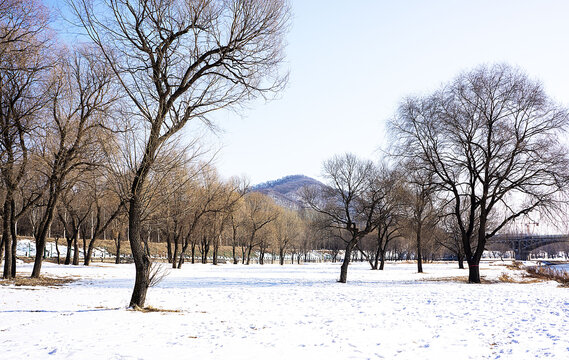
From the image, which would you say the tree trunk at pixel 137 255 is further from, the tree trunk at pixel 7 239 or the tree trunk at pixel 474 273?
the tree trunk at pixel 474 273

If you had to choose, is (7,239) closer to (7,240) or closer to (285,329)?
(7,240)

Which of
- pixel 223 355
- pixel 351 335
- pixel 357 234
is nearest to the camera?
pixel 223 355

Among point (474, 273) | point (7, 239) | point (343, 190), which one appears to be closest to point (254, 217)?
point (343, 190)

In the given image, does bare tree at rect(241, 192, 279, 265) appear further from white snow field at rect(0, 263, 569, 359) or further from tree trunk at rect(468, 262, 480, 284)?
white snow field at rect(0, 263, 569, 359)

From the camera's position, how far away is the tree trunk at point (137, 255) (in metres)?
10.1

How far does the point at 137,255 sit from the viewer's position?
10.2 metres

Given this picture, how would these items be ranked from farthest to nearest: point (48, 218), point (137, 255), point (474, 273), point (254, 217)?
point (254, 217), point (474, 273), point (48, 218), point (137, 255)

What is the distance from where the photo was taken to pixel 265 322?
923 centimetres

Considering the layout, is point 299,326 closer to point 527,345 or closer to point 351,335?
point 351,335

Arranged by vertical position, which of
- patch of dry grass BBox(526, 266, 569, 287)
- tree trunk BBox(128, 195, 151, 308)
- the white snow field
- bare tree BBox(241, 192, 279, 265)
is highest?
bare tree BBox(241, 192, 279, 265)

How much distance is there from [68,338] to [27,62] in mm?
12212

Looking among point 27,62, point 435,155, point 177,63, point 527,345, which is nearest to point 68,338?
point 177,63

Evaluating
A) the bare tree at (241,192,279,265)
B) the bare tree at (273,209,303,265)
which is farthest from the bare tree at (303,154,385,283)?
the bare tree at (273,209,303,265)

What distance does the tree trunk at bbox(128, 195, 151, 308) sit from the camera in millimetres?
10117
